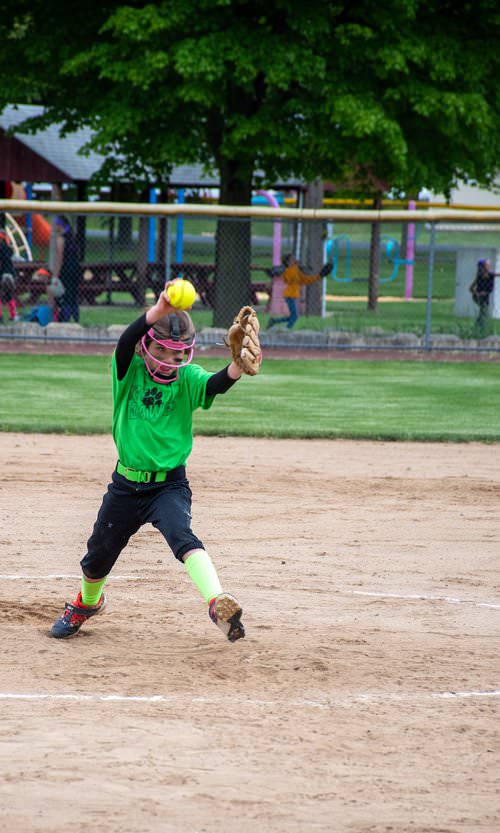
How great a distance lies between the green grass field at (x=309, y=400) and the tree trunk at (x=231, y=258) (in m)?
3.31

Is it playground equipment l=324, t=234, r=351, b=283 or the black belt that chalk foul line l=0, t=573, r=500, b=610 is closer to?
the black belt

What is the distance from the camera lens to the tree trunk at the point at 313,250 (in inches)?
1054

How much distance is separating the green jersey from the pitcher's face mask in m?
0.05

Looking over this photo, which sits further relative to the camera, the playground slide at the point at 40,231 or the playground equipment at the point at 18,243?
the playground slide at the point at 40,231

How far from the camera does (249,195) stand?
2291 centimetres

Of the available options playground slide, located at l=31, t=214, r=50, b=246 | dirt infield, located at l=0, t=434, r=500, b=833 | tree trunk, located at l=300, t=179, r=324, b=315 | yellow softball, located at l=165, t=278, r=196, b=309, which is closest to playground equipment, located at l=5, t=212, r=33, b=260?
playground slide, located at l=31, t=214, r=50, b=246

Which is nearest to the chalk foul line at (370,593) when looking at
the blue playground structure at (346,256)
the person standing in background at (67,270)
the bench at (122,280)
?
the person standing in background at (67,270)

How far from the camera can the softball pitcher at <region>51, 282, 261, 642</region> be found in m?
5.81

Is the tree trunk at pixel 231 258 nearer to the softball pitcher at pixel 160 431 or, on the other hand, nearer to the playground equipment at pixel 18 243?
the playground equipment at pixel 18 243

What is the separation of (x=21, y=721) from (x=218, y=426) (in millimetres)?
8410

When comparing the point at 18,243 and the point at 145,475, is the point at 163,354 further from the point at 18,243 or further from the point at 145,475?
the point at 18,243

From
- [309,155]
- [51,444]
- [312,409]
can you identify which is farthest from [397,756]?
[309,155]

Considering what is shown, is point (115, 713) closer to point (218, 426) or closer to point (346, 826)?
point (346, 826)

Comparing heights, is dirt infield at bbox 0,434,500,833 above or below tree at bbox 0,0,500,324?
below
